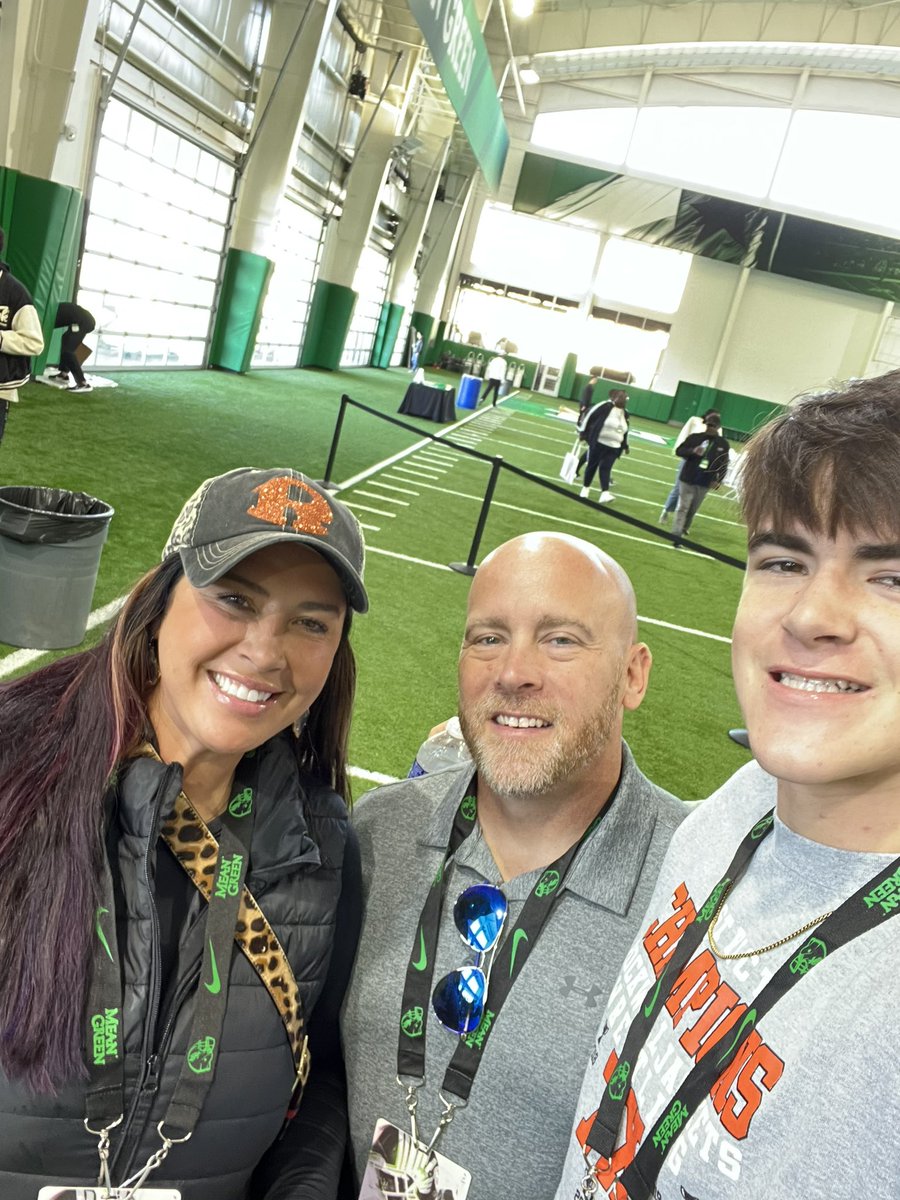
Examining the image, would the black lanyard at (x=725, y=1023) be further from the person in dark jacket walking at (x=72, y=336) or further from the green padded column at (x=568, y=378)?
the green padded column at (x=568, y=378)

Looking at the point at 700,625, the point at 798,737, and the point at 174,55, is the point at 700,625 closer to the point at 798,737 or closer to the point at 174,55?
the point at 798,737

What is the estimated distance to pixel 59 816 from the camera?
1609 mm

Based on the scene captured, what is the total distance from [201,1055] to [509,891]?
66cm

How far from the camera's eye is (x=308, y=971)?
1.78 meters

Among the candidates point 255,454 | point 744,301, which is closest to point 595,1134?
point 255,454

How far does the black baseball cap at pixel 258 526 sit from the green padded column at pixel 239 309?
767 inches

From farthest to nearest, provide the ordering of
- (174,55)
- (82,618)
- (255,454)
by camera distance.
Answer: (174,55), (255,454), (82,618)

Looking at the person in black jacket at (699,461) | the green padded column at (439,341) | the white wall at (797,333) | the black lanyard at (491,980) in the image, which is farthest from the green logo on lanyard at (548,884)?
the green padded column at (439,341)

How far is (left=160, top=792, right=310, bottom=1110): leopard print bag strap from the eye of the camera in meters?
1.68

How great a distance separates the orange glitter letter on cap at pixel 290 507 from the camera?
175 cm

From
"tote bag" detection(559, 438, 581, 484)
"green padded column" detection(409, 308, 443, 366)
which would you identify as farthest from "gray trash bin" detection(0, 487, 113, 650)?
"green padded column" detection(409, 308, 443, 366)

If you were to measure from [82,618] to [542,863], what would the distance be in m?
3.99

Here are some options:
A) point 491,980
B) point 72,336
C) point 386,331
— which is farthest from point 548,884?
point 386,331

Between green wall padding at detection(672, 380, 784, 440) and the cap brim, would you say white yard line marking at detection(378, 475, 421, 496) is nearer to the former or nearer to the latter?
the cap brim
